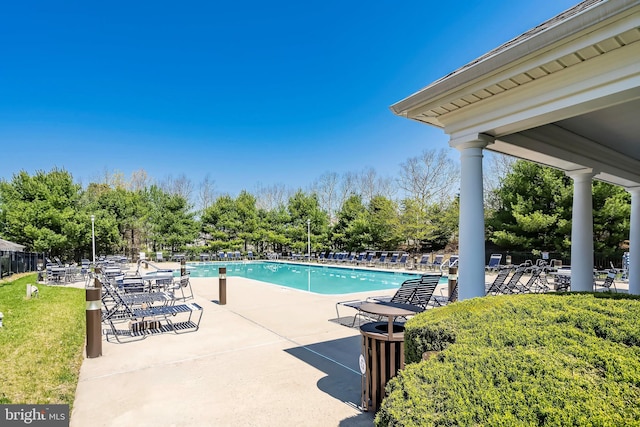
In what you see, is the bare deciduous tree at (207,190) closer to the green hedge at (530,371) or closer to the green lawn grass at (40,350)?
the green lawn grass at (40,350)

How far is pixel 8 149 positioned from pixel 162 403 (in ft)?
115

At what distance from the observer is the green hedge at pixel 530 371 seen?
1442 mm

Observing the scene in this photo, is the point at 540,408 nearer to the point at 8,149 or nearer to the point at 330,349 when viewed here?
the point at 330,349

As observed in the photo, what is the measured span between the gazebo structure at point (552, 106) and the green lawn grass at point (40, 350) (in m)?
4.94

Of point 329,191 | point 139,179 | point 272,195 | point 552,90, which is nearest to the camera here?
point 552,90

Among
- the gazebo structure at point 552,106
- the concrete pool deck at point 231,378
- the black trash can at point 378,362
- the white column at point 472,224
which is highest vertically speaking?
the gazebo structure at point 552,106

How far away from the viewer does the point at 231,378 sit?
403cm

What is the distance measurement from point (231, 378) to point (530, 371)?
332 centimetres

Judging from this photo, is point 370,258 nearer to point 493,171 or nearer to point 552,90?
point 493,171

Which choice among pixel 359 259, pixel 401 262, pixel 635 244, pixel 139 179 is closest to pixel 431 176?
pixel 401 262

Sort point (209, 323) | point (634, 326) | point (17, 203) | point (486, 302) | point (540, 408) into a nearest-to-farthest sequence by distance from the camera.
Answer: point (540, 408)
point (634, 326)
point (486, 302)
point (209, 323)
point (17, 203)

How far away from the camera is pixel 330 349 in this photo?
5.05 m

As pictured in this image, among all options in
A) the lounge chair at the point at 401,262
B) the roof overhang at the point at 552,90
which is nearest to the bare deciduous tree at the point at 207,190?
the lounge chair at the point at 401,262

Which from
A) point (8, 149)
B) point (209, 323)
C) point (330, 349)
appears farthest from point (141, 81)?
point (330, 349)
